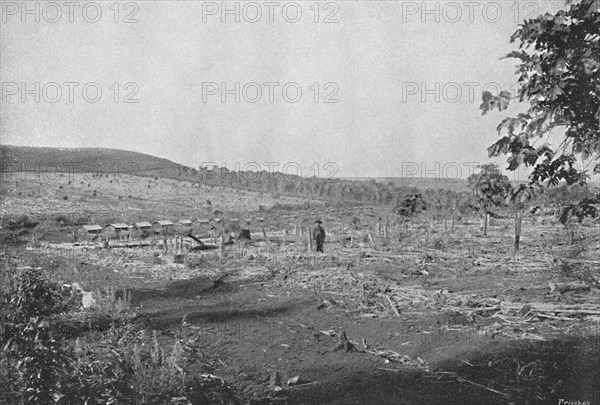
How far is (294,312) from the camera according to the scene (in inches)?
393

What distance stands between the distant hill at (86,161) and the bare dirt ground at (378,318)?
29.8m

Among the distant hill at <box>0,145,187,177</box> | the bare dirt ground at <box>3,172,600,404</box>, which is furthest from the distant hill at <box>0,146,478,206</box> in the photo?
the bare dirt ground at <box>3,172,600,404</box>

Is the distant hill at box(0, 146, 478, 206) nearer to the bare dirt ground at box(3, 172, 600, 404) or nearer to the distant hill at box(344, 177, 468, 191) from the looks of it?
the distant hill at box(344, 177, 468, 191)

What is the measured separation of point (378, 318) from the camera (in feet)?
29.8

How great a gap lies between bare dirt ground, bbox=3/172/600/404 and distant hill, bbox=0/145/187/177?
97.9ft

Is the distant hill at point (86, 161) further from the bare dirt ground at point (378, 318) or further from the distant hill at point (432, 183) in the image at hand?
the distant hill at point (432, 183)

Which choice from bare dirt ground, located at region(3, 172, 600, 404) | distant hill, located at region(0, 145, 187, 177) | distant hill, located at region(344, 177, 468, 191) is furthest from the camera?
distant hill, located at region(344, 177, 468, 191)

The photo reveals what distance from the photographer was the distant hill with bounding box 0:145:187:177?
45053 millimetres

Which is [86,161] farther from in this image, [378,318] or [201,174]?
[378,318]

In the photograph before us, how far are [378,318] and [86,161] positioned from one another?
49.4 meters

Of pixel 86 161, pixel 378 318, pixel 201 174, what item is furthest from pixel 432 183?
pixel 378 318

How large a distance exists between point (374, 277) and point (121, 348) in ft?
21.9

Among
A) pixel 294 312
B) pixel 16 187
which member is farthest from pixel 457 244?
pixel 16 187

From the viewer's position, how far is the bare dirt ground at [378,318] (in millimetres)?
6301
